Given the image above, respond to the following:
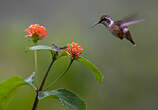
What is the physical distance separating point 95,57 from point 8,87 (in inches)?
107

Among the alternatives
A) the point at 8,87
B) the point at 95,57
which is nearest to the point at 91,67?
the point at 8,87

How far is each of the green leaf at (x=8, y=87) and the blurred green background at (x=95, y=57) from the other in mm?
1283

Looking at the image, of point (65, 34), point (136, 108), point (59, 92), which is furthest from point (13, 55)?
point (59, 92)

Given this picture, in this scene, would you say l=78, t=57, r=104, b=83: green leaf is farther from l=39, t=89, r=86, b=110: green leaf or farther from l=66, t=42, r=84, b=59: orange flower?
l=39, t=89, r=86, b=110: green leaf

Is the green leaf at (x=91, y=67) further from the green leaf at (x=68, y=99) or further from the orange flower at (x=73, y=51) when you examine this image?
the green leaf at (x=68, y=99)

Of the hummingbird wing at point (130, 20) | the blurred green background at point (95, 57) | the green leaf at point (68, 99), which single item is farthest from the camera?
the blurred green background at point (95, 57)

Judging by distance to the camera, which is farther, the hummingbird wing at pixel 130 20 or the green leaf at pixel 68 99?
the hummingbird wing at pixel 130 20

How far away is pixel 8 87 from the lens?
1.17 m

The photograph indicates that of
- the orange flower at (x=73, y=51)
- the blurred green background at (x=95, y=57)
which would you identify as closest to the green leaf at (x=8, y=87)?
the orange flower at (x=73, y=51)

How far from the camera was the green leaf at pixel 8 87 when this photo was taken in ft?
3.71

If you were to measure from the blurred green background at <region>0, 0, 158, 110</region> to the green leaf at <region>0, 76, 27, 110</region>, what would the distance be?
128 cm

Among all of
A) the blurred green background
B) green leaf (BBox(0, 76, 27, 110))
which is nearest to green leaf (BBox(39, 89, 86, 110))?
green leaf (BBox(0, 76, 27, 110))

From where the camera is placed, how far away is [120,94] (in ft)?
11.7

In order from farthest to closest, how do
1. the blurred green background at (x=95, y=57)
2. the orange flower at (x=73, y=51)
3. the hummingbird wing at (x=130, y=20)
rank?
1. the blurred green background at (x=95, y=57)
2. the hummingbird wing at (x=130, y=20)
3. the orange flower at (x=73, y=51)
